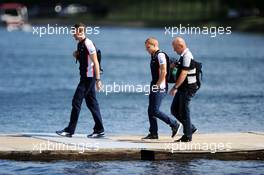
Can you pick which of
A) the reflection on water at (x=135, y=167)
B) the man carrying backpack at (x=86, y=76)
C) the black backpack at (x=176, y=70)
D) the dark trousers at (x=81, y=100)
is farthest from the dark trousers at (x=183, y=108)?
the dark trousers at (x=81, y=100)

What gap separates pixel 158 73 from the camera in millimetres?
17516

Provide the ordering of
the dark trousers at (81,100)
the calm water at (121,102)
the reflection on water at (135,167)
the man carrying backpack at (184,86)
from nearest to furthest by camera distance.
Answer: the reflection on water at (135,167) → the calm water at (121,102) → the man carrying backpack at (184,86) → the dark trousers at (81,100)

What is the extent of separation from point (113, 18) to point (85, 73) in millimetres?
110639

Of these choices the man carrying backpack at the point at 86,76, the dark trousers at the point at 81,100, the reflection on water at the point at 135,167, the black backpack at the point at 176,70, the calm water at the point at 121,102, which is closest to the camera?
the reflection on water at the point at 135,167

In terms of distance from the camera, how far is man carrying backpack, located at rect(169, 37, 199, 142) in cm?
1711

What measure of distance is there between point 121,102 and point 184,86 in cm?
1215

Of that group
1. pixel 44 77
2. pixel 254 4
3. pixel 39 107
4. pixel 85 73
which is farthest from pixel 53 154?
pixel 254 4

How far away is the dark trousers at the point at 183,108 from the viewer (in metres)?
17.3

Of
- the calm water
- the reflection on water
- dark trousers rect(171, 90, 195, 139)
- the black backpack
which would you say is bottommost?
the reflection on water

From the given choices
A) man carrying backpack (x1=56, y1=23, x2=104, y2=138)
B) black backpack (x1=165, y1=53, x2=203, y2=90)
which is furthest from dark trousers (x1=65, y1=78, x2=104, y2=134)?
black backpack (x1=165, y1=53, x2=203, y2=90)

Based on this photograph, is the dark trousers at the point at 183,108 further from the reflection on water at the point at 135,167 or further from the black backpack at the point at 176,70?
the reflection on water at the point at 135,167

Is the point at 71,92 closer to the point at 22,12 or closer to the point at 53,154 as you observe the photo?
the point at 53,154

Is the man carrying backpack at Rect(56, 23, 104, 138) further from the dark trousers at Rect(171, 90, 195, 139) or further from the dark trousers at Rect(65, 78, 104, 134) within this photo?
the dark trousers at Rect(171, 90, 195, 139)

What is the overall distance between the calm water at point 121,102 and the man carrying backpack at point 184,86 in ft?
3.05
